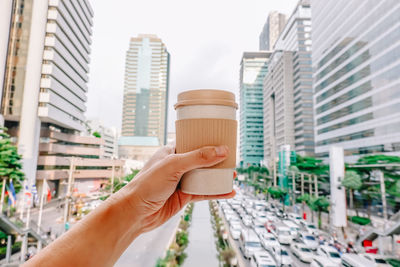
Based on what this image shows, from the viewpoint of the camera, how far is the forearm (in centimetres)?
72

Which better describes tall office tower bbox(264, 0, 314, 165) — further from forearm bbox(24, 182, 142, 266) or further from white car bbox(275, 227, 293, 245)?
forearm bbox(24, 182, 142, 266)

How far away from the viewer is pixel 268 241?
388 inches

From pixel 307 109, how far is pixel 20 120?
3776cm

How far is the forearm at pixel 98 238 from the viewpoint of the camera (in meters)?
0.72

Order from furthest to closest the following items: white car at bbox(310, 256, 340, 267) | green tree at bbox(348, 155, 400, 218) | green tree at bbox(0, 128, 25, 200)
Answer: green tree at bbox(348, 155, 400, 218), green tree at bbox(0, 128, 25, 200), white car at bbox(310, 256, 340, 267)

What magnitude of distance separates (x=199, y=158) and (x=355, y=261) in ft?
28.5

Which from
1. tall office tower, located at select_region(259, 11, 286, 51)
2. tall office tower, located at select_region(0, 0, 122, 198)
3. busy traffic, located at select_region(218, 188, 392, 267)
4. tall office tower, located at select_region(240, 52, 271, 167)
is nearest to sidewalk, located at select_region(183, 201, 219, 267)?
busy traffic, located at select_region(218, 188, 392, 267)

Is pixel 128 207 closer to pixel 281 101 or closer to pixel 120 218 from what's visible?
pixel 120 218

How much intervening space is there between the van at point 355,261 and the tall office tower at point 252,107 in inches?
1994

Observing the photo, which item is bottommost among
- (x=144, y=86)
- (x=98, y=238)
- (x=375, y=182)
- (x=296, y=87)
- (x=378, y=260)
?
(x=378, y=260)

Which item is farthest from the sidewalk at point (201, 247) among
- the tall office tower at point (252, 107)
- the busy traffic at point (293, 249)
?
the tall office tower at point (252, 107)

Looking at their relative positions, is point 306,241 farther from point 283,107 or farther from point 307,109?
point 283,107

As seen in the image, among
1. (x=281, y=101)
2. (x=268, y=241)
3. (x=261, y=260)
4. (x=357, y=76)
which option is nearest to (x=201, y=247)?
(x=261, y=260)

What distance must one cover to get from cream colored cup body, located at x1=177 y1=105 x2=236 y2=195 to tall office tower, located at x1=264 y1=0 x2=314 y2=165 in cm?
3561
